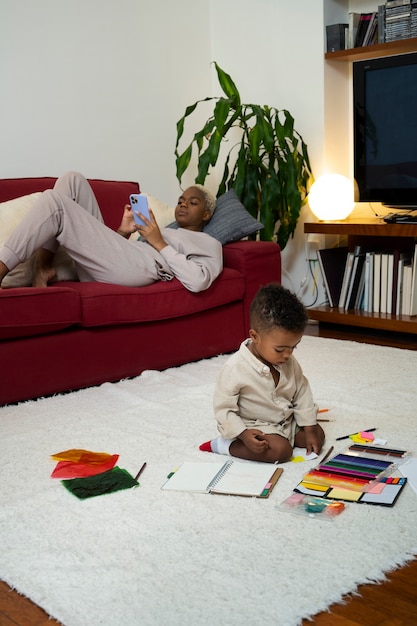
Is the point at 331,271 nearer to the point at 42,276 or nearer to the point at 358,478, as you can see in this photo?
the point at 42,276

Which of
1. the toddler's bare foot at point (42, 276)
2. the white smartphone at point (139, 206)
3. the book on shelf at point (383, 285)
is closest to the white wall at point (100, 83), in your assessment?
the white smartphone at point (139, 206)

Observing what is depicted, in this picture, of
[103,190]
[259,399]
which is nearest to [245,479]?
[259,399]

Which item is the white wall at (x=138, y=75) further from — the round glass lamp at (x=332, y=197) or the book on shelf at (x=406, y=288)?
the book on shelf at (x=406, y=288)

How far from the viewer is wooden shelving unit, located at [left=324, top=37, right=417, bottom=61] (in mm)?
4121

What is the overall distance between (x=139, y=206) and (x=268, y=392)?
155 cm

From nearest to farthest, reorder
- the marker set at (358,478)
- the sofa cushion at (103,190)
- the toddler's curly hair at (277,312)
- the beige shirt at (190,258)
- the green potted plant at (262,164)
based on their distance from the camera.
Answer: the marker set at (358,478) → the toddler's curly hair at (277,312) → the beige shirt at (190,258) → the sofa cushion at (103,190) → the green potted plant at (262,164)

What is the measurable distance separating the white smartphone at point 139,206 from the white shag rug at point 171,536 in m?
1.08

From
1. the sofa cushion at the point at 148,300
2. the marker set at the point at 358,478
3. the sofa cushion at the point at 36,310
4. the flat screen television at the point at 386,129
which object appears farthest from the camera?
the flat screen television at the point at 386,129

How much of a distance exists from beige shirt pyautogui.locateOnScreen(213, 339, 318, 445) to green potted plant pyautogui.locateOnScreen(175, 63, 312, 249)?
2.11 metres

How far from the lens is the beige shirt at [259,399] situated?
2.22 m

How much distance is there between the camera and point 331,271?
445 centimetres

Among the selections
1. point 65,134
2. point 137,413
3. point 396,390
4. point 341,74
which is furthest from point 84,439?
point 341,74

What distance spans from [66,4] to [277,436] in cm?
297

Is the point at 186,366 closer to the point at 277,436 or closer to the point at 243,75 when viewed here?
the point at 277,436
